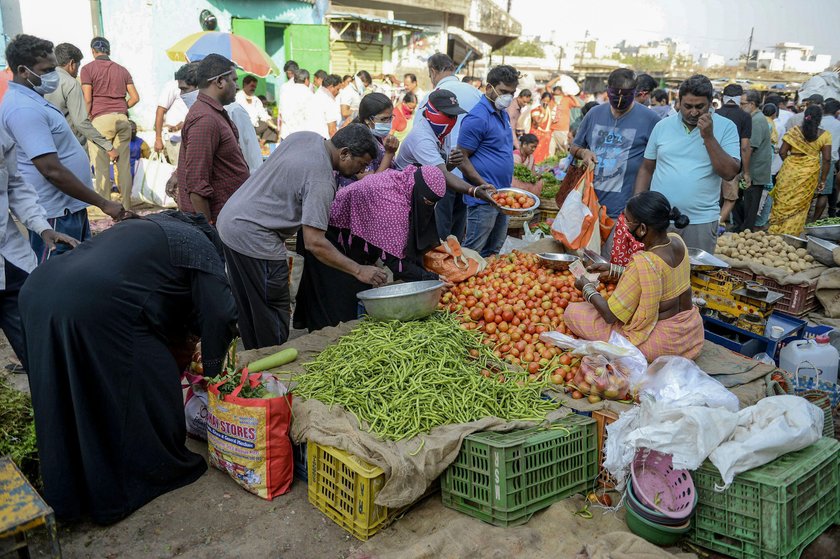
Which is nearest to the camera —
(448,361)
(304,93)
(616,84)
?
(448,361)

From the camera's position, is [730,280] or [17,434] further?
[730,280]

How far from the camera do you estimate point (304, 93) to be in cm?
1013

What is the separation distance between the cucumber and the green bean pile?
164mm

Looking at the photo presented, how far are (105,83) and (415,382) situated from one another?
6772mm

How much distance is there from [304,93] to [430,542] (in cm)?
871

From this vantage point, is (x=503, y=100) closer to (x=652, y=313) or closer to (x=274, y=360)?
(x=652, y=313)

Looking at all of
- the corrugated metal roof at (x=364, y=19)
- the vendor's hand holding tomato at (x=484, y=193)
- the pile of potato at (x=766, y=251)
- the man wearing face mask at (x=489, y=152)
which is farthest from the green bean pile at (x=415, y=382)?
the corrugated metal roof at (x=364, y=19)

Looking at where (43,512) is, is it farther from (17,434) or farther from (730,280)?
(730,280)

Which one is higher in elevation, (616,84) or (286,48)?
(286,48)

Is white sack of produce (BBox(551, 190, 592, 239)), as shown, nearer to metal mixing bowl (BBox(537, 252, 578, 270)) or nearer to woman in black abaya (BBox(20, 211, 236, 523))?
metal mixing bowl (BBox(537, 252, 578, 270))

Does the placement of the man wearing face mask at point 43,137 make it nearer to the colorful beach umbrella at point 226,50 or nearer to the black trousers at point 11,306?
the black trousers at point 11,306

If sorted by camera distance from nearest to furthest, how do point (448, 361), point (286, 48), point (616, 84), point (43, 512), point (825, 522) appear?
point (43, 512) < point (825, 522) < point (448, 361) < point (616, 84) < point (286, 48)

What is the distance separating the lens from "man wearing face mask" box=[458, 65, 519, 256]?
565 cm

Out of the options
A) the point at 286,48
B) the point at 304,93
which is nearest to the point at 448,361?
the point at 304,93
